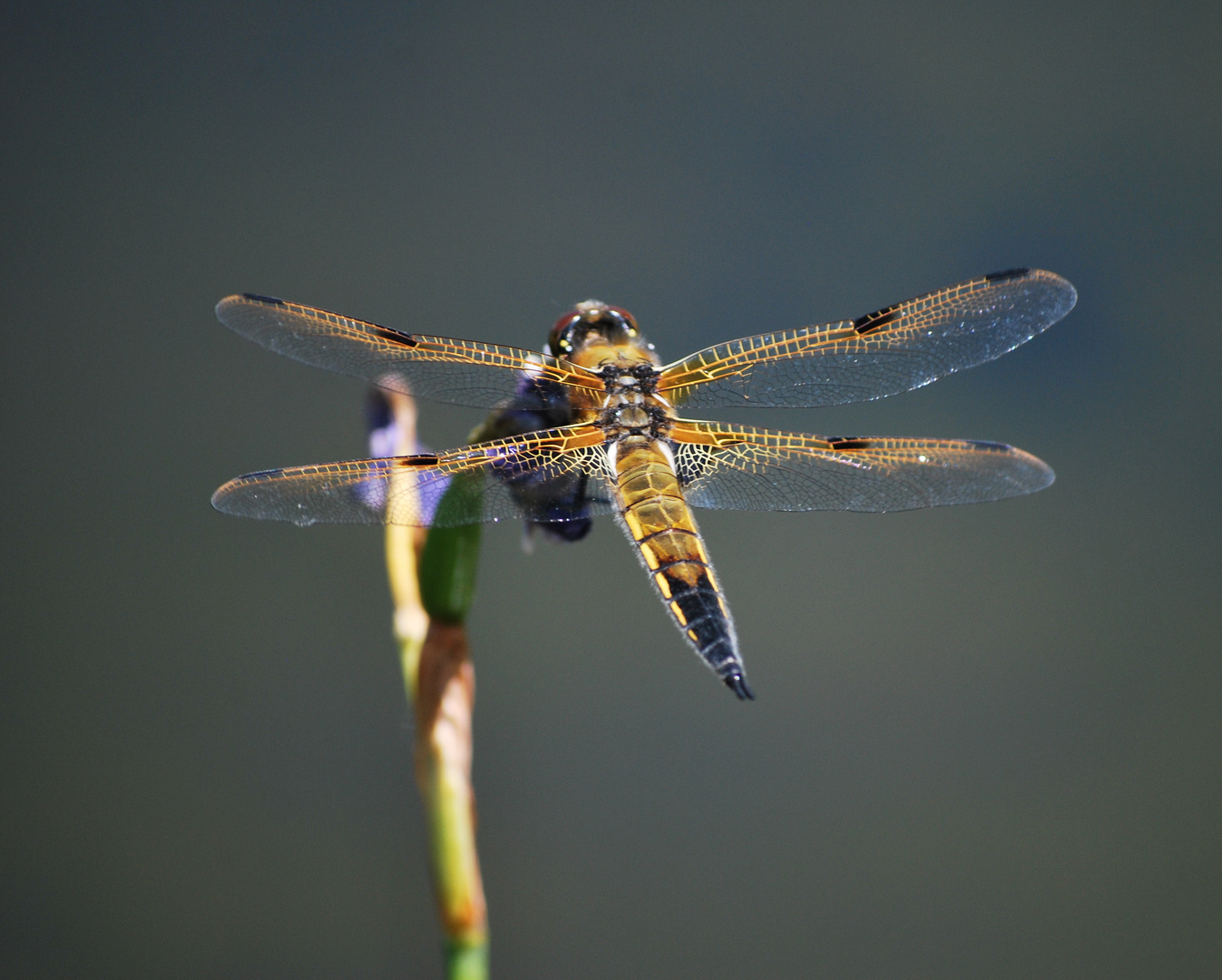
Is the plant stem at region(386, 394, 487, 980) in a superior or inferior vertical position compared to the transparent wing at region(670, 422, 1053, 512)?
inferior

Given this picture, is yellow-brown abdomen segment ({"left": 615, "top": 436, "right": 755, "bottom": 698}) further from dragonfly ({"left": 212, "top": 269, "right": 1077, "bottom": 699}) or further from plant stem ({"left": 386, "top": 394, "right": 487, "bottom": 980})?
plant stem ({"left": 386, "top": 394, "right": 487, "bottom": 980})

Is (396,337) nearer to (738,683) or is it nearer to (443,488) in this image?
(443,488)

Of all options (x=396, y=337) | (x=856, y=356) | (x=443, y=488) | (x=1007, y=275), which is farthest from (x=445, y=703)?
(x=1007, y=275)

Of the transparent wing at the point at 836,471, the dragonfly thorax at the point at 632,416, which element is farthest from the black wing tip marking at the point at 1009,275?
the dragonfly thorax at the point at 632,416

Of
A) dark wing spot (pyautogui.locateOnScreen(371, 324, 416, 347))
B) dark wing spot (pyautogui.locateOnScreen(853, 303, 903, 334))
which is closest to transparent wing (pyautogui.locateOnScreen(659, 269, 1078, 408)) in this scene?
dark wing spot (pyautogui.locateOnScreen(853, 303, 903, 334))

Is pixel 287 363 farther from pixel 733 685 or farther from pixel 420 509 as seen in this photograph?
pixel 733 685

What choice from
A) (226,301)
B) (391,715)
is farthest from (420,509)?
(391,715)
